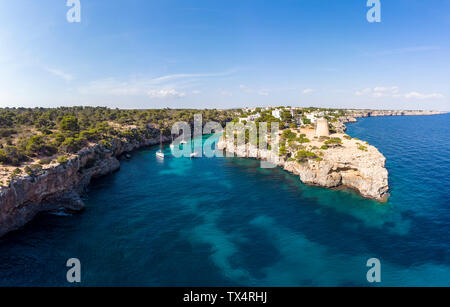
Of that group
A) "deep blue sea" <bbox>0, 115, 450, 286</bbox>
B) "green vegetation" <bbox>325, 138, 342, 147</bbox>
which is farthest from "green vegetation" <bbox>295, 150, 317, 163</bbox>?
"green vegetation" <bbox>325, 138, 342, 147</bbox>

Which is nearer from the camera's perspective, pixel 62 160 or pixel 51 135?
pixel 62 160

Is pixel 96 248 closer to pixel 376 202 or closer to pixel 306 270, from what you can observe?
pixel 306 270

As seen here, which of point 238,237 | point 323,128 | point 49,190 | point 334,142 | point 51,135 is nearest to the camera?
point 238,237

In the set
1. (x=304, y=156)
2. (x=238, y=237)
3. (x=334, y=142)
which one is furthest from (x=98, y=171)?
(x=334, y=142)

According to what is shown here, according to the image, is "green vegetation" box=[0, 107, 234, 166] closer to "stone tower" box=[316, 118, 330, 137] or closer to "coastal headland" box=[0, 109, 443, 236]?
"coastal headland" box=[0, 109, 443, 236]

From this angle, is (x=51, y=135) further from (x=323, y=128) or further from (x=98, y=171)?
(x=323, y=128)

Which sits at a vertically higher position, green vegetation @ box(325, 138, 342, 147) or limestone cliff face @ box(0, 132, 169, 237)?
green vegetation @ box(325, 138, 342, 147)
